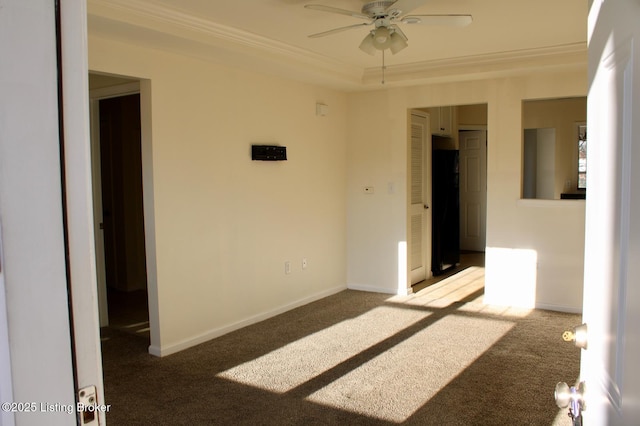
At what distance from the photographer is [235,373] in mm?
3461

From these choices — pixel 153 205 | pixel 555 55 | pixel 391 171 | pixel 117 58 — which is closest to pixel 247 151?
pixel 153 205

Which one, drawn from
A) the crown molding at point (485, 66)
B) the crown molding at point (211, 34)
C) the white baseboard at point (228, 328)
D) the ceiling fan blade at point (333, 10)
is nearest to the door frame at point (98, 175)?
the crown molding at point (211, 34)

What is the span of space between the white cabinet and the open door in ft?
18.0

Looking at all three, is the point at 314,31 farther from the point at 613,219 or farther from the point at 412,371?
the point at 613,219

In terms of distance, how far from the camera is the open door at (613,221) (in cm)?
77

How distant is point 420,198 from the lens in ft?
20.1

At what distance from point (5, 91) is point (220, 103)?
364 cm

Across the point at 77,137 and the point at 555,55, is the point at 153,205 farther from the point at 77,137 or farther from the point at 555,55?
the point at 555,55

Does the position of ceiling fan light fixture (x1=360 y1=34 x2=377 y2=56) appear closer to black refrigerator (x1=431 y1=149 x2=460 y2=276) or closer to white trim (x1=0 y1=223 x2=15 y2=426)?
white trim (x1=0 y1=223 x2=15 y2=426)

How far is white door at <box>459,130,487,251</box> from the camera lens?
326 inches

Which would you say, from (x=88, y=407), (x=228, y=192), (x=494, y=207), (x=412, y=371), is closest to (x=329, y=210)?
(x=228, y=192)

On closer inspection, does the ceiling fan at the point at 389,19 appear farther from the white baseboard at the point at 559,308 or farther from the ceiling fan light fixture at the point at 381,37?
the white baseboard at the point at 559,308

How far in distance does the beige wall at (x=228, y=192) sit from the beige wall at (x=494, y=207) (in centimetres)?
38

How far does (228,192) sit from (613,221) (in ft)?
12.1
